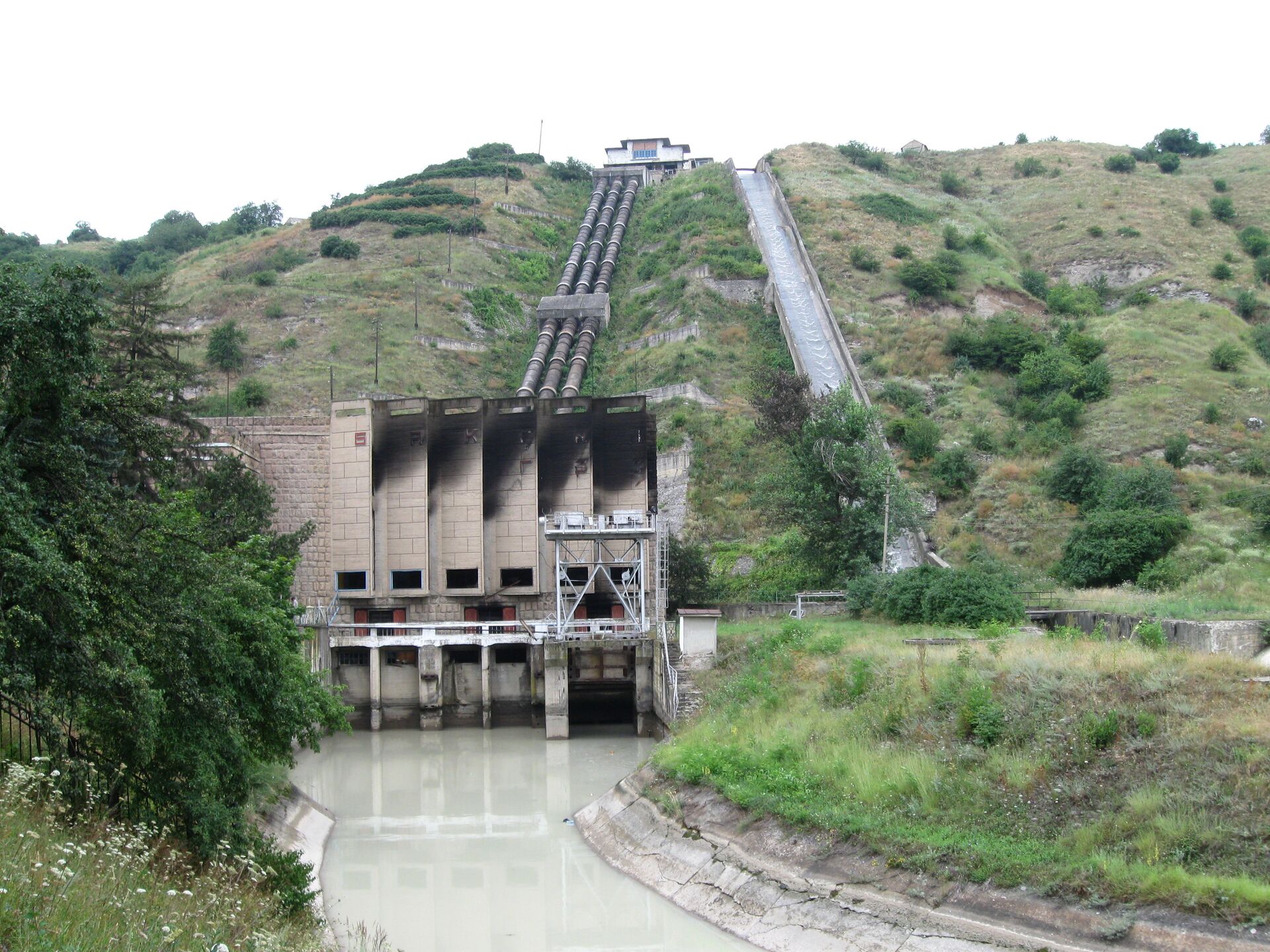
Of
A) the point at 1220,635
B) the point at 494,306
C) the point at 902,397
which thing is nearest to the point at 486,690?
the point at 1220,635

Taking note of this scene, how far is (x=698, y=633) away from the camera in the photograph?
3281cm

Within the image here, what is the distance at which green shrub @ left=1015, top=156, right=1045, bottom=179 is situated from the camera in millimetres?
112062

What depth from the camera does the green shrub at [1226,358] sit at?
6059cm

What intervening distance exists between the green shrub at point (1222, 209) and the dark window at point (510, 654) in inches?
2904

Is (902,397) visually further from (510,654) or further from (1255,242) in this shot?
(1255,242)

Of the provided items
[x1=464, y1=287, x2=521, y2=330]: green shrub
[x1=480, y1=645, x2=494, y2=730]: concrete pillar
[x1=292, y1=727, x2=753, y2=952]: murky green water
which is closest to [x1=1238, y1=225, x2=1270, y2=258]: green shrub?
[x1=464, y1=287, x2=521, y2=330]: green shrub

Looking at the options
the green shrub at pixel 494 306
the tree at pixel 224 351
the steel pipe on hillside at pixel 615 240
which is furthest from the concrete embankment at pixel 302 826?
the steel pipe on hillside at pixel 615 240

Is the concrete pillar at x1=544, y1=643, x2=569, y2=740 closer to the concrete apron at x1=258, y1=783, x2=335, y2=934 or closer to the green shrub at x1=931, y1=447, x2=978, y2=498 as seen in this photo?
the concrete apron at x1=258, y1=783, x2=335, y2=934

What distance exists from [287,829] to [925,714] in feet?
41.9

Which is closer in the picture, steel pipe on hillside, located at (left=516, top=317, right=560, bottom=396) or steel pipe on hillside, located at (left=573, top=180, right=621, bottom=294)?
steel pipe on hillside, located at (left=516, top=317, right=560, bottom=396)

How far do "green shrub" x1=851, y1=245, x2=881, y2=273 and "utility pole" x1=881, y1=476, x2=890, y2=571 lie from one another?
42364mm

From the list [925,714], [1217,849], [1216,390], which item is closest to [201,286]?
[1216,390]

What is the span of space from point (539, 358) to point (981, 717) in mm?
54984

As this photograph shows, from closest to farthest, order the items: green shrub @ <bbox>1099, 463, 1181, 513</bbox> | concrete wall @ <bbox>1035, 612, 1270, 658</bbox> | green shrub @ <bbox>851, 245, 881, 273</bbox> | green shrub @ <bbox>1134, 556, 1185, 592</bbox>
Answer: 1. concrete wall @ <bbox>1035, 612, 1270, 658</bbox>
2. green shrub @ <bbox>1134, 556, 1185, 592</bbox>
3. green shrub @ <bbox>1099, 463, 1181, 513</bbox>
4. green shrub @ <bbox>851, 245, 881, 273</bbox>
